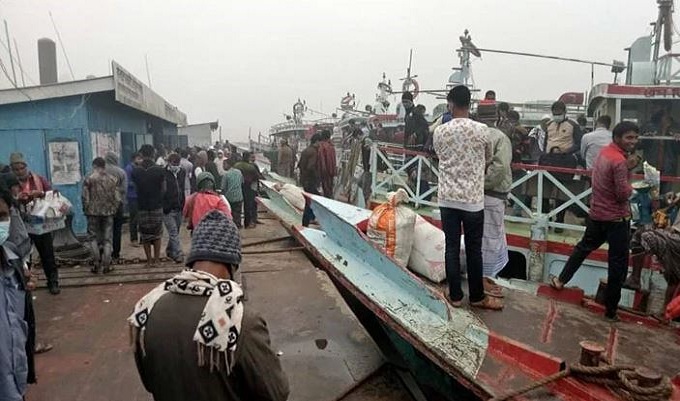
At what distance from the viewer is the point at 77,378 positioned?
379cm

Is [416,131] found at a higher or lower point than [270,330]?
higher

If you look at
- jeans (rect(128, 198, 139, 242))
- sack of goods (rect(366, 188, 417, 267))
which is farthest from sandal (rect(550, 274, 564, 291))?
jeans (rect(128, 198, 139, 242))

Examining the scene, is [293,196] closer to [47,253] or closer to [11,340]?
[47,253]

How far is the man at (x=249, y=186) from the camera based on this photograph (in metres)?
9.98

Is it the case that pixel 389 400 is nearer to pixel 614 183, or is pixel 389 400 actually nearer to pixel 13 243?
pixel 614 183

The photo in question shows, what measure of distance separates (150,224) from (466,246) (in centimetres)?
463

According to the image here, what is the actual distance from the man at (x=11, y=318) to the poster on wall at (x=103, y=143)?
589 cm

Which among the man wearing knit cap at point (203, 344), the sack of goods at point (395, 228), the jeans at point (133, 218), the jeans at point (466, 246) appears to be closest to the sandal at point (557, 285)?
the jeans at point (466, 246)

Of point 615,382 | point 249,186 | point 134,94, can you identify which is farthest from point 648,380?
point 134,94

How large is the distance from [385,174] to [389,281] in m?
5.48

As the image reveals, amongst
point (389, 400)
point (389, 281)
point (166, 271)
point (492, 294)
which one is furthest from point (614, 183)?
point (166, 271)

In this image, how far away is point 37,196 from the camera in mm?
5355

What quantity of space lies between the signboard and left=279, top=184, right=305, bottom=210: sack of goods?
3339 mm

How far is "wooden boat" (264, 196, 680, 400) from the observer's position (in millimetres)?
2766
